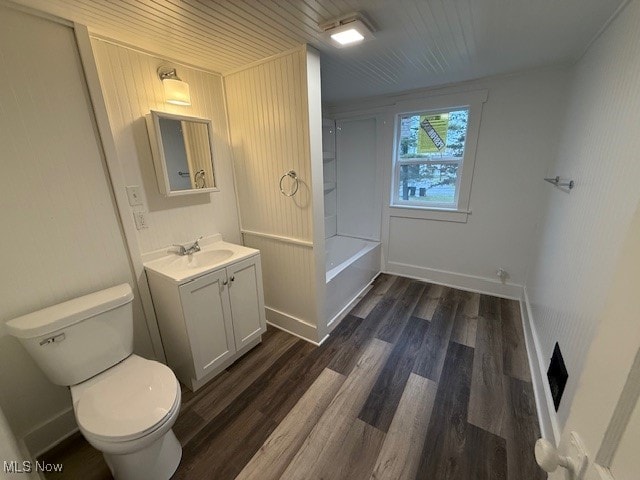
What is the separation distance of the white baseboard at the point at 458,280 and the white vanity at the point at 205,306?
202cm

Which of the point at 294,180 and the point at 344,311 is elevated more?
the point at 294,180

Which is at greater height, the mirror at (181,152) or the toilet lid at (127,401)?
the mirror at (181,152)

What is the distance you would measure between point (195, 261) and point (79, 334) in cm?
78

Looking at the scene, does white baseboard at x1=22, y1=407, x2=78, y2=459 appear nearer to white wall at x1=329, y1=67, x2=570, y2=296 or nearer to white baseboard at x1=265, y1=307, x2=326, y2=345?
white baseboard at x1=265, y1=307, x2=326, y2=345

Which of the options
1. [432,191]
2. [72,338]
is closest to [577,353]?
[432,191]

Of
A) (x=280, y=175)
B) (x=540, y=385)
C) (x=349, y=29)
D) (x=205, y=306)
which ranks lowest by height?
(x=540, y=385)

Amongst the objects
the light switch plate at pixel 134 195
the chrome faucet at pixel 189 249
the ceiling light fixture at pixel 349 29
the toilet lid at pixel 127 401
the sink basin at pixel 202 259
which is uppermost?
the ceiling light fixture at pixel 349 29

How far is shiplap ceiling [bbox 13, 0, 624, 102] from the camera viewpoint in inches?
50.2

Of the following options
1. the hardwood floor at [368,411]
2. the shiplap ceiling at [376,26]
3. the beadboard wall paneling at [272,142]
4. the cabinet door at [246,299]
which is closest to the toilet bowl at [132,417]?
the hardwood floor at [368,411]

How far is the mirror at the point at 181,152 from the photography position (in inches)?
68.8

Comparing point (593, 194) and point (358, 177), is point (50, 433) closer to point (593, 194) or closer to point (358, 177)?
point (593, 194)

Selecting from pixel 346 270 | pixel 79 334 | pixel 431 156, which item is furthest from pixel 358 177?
pixel 79 334

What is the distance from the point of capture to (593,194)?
1.36 m

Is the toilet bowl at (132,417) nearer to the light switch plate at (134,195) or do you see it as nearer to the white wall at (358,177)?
the light switch plate at (134,195)
